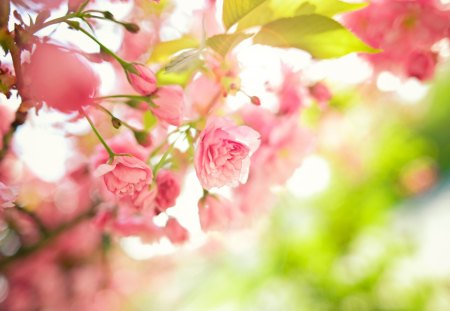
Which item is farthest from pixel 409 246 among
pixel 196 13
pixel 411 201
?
pixel 196 13

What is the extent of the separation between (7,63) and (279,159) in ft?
0.78

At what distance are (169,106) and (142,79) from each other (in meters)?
0.02

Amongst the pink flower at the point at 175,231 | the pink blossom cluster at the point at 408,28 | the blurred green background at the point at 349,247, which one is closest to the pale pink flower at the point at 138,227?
the pink flower at the point at 175,231

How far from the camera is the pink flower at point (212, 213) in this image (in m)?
0.37

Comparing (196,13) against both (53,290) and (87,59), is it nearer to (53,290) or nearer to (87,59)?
(87,59)

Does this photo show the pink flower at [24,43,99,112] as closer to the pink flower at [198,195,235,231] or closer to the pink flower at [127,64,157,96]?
the pink flower at [127,64,157,96]

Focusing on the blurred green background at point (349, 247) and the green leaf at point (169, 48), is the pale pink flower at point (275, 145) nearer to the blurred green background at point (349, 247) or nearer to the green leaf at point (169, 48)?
the green leaf at point (169, 48)

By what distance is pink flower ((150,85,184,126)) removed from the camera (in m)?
0.30

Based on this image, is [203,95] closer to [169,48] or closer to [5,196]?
[169,48]

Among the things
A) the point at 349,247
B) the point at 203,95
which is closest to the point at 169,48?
the point at 203,95

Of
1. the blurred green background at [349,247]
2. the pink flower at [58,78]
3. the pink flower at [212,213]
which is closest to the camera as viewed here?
the pink flower at [58,78]

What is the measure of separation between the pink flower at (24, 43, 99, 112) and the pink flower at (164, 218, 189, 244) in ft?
0.47

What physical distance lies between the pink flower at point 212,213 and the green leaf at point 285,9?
131mm

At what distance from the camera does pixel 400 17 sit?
17.0 inches
